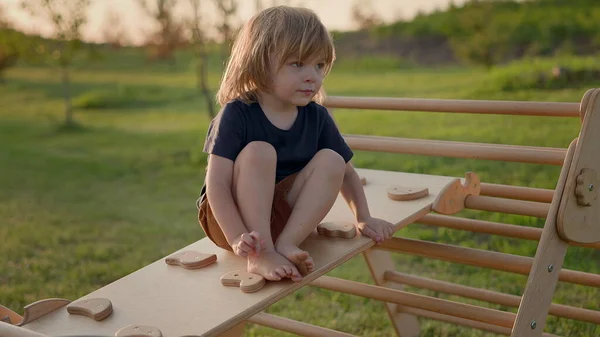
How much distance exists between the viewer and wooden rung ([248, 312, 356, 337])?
2.90 m

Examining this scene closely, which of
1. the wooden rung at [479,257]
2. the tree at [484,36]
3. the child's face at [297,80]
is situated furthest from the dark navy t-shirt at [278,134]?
the tree at [484,36]

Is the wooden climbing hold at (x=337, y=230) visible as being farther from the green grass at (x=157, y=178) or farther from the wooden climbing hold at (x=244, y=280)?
the green grass at (x=157, y=178)

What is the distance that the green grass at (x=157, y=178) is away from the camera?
406 cm

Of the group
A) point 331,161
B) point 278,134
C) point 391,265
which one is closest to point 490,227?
point 391,265

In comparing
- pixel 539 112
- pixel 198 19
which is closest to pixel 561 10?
pixel 198 19

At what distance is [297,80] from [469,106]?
90 centimetres

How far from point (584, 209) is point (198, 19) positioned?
6.46m

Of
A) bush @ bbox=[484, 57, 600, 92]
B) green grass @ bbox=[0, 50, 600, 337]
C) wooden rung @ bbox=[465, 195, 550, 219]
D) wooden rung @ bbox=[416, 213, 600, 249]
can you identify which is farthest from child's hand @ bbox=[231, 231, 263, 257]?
bush @ bbox=[484, 57, 600, 92]

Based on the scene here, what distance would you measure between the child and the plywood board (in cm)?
7

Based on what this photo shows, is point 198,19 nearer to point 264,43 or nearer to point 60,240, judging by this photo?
point 60,240

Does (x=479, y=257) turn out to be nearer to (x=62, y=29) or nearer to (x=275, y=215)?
(x=275, y=215)

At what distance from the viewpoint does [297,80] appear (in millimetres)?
2232

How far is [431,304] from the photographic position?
2.76 meters

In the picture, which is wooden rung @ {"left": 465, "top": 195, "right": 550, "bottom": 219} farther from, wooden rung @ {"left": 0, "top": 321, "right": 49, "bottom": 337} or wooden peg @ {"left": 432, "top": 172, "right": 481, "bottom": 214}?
wooden rung @ {"left": 0, "top": 321, "right": 49, "bottom": 337}
